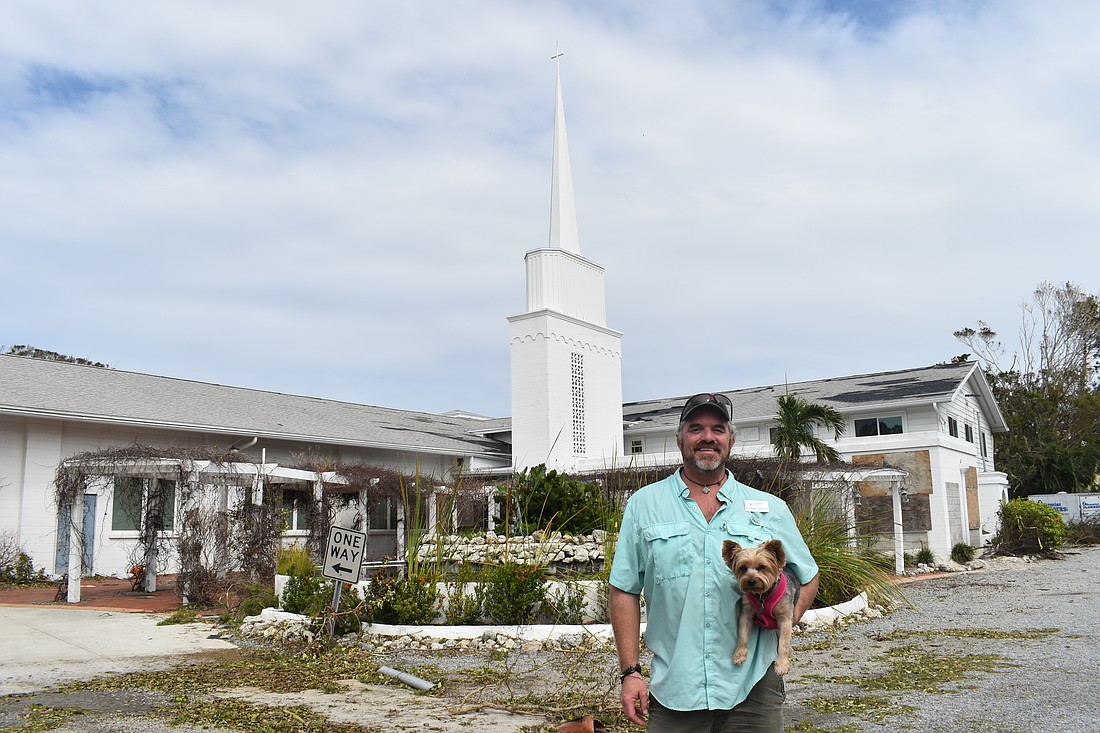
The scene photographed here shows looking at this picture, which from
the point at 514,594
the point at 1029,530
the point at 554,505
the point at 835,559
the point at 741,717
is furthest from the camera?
the point at 1029,530

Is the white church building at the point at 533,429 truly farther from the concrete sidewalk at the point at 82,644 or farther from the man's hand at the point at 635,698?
the man's hand at the point at 635,698

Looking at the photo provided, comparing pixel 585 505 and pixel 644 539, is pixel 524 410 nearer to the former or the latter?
pixel 585 505

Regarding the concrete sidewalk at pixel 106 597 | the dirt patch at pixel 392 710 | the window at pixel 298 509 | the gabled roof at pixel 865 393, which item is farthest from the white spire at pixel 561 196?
the dirt patch at pixel 392 710

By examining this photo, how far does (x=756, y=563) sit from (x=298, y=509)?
19.1 m

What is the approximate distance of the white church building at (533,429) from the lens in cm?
1761

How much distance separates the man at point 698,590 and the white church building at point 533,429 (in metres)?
11.9

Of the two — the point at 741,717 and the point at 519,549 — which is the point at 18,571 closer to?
the point at 519,549

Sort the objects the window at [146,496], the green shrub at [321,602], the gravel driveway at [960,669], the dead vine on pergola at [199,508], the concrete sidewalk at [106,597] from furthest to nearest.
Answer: the window at [146,496] → the concrete sidewalk at [106,597] → the dead vine on pergola at [199,508] → the green shrub at [321,602] → the gravel driveway at [960,669]

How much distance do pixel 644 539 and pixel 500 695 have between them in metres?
4.46

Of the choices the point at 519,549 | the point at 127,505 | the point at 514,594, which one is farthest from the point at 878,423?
the point at 127,505

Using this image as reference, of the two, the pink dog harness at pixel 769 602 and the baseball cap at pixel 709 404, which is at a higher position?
the baseball cap at pixel 709 404

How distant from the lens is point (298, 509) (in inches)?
814

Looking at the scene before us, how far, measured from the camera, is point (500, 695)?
7215 mm

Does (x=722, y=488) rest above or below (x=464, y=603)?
above
